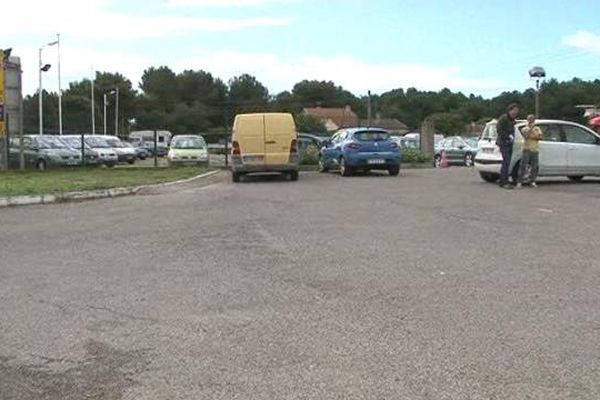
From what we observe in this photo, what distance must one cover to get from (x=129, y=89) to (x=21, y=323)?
119444 mm

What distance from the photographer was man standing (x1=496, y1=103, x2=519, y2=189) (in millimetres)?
18266

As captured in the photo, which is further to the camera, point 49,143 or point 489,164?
point 49,143

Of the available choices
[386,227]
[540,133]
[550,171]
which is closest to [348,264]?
[386,227]

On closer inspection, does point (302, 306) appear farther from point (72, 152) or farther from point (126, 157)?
point (126, 157)

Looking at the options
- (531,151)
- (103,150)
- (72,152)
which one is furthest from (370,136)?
(103,150)

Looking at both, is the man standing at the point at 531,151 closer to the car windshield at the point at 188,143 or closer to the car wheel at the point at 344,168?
the car wheel at the point at 344,168

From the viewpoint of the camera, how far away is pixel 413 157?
1244 inches

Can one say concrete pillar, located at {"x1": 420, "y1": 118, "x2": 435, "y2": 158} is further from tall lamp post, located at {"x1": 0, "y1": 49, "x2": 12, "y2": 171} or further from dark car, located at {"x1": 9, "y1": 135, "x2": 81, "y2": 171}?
tall lamp post, located at {"x1": 0, "y1": 49, "x2": 12, "y2": 171}

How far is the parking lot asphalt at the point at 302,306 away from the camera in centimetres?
496

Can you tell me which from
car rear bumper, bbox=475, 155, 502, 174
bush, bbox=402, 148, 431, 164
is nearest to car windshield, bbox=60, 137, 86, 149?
bush, bbox=402, 148, 431, 164

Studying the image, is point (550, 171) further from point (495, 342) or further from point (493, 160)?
point (495, 342)

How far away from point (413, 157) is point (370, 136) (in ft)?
25.1

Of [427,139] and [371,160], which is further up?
[427,139]

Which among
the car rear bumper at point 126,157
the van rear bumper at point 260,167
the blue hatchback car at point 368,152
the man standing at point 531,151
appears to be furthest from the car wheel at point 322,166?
the car rear bumper at point 126,157
